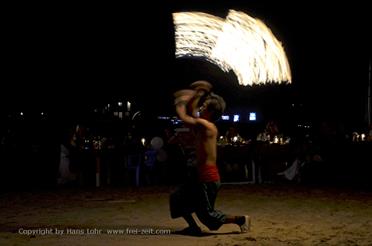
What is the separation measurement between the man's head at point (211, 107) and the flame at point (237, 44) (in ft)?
24.0

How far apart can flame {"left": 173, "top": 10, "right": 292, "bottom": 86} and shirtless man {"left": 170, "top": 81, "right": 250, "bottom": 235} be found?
24.8 feet

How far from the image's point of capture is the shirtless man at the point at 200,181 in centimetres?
825

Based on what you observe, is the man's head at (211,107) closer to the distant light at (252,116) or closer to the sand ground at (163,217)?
the sand ground at (163,217)

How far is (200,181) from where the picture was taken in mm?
8242

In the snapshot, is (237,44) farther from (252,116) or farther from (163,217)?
(252,116)

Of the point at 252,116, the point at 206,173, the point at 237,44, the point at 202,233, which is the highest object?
the point at 237,44

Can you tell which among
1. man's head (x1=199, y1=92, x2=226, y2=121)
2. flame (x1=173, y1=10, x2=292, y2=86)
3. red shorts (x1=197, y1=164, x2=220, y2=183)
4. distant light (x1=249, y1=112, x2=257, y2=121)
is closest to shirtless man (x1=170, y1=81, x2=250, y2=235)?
red shorts (x1=197, y1=164, x2=220, y2=183)

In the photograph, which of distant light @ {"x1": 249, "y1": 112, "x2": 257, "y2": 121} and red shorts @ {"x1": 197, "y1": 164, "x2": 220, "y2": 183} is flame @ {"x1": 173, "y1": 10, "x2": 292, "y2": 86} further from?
distant light @ {"x1": 249, "y1": 112, "x2": 257, "y2": 121}

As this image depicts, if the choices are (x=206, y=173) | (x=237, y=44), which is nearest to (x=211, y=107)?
(x=206, y=173)

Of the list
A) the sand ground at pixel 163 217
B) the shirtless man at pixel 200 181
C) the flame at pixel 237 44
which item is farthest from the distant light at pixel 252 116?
the shirtless man at pixel 200 181

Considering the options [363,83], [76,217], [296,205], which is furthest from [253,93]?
[76,217]

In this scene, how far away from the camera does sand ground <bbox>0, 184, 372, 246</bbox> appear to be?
27.0 ft

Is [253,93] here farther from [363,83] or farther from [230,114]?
[363,83]

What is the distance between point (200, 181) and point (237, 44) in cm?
902
